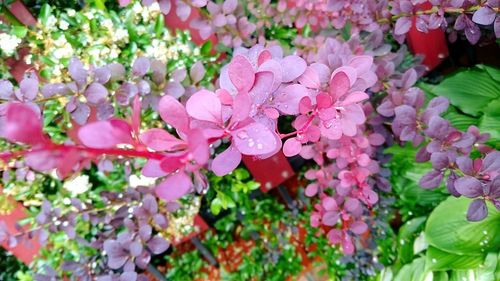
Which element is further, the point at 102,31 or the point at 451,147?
the point at 102,31

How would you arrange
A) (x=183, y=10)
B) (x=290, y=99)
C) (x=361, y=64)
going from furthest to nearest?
1. (x=183, y=10)
2. (x=361, y=64)
3. (x=290, y=99)

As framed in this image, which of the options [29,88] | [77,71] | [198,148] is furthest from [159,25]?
[198,148]

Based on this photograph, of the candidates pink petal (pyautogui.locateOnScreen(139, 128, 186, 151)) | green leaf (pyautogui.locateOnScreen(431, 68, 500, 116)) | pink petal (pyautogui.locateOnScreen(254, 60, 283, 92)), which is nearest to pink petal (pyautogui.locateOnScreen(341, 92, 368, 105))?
pink petal (pyautogui.locateOnScreen(254, 60, 283, 92))

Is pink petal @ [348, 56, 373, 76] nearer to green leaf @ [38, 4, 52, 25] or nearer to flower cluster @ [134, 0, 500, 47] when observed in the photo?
flower cluster @ [134, 0, 500, 47]

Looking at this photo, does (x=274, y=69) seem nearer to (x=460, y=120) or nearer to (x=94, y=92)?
(x=94, y=92)

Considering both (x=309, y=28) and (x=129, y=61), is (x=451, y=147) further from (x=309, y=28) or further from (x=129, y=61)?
(x=129, y=61)

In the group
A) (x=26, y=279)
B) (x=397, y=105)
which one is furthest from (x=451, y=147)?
(x=26, y=279)
